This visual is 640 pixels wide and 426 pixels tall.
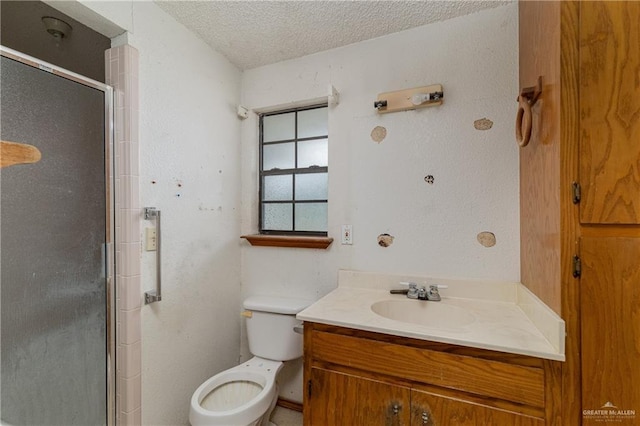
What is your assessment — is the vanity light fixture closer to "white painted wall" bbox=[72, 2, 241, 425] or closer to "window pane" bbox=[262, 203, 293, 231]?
"window pane" bbox=[262, 203, 293, 231]

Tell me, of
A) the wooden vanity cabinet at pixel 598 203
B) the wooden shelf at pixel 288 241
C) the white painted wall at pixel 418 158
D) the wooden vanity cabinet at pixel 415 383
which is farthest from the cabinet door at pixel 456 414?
the wooden shelf at pixel 288 241

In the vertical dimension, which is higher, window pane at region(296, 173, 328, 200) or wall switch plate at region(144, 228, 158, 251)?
window pane at region(296, 173, 328, 200)

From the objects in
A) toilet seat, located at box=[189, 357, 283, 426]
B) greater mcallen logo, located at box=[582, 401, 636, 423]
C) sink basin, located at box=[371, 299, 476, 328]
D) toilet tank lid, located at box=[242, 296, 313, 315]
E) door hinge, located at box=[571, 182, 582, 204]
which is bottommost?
toilet seat, located at box=[189, 357, 283, 426]

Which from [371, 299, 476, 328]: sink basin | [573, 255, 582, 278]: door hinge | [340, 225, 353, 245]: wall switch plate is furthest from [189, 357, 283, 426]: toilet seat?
[573, 255, 582, 278]: door hinge

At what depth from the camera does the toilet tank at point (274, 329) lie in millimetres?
1677

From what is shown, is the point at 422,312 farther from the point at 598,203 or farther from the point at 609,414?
the point at 598,203

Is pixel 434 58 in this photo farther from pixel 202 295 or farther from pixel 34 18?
pixel 34 18

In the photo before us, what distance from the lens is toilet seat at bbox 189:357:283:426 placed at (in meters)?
1.23

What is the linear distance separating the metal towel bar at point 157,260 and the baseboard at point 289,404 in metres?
1.11

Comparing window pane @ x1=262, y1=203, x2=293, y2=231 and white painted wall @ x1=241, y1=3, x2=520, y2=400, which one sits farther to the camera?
window pane @ x1=262, y1=203, x2=293, y2=231

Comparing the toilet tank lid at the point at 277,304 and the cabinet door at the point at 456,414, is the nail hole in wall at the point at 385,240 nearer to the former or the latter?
the toilet tank lid at the point at 277,304

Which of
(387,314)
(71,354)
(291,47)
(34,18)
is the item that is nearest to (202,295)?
(71,354)

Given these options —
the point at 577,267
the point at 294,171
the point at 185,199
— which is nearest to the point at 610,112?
the point at 577,267

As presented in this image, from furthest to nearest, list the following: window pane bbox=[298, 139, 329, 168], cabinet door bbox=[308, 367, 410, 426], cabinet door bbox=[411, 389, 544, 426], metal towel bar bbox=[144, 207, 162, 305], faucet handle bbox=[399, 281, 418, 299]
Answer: window pane bbox=[298, 139, 329, 168] → faucet handle bbox=[399, 281, 418, 299] → metal towel bar bbox=[144, 207, 162, 305] → cabinet door bbox=[308, 367, 410, 426] → cabinet door bbox=[411, 389, 544, 426]
